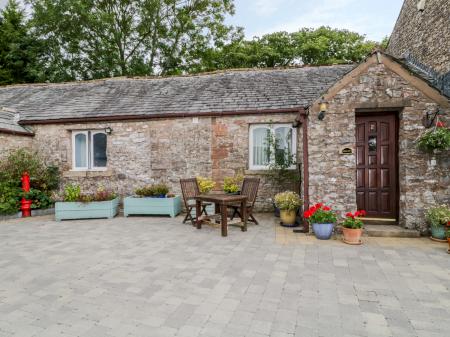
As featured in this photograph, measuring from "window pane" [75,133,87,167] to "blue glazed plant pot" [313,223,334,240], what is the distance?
8.18 m

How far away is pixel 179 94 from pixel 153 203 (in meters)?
4.31

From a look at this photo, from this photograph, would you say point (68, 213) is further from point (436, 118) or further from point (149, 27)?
point (149, 27)

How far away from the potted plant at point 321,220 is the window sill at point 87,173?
6.81 metres

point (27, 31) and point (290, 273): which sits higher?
point (27, 31)

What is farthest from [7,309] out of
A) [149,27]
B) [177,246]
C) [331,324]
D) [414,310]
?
[149,27]

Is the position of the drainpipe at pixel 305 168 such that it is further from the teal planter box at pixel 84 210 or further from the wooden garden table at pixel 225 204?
the teal planter box at pixel 84 210

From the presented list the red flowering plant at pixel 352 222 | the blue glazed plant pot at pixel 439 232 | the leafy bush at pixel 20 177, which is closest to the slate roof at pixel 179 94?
the leafy bush at pixel 20 177

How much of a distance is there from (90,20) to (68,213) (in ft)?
48.9

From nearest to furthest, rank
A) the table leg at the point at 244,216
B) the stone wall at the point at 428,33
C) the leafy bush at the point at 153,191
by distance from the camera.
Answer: the table leg at the point at 244,216, the stone wall at the point at 428,33, the leafy bush at the point at 153,191

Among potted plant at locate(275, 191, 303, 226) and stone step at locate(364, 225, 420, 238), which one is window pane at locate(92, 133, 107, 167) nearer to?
potted plant at locate(275, 191, 303, 226)

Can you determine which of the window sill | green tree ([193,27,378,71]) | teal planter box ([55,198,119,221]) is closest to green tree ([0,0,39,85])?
green tree ([193,27,378,71])

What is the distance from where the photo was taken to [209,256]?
4641mm

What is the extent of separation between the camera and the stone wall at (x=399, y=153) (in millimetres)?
5641

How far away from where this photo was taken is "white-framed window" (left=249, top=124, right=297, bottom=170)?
8367mm
